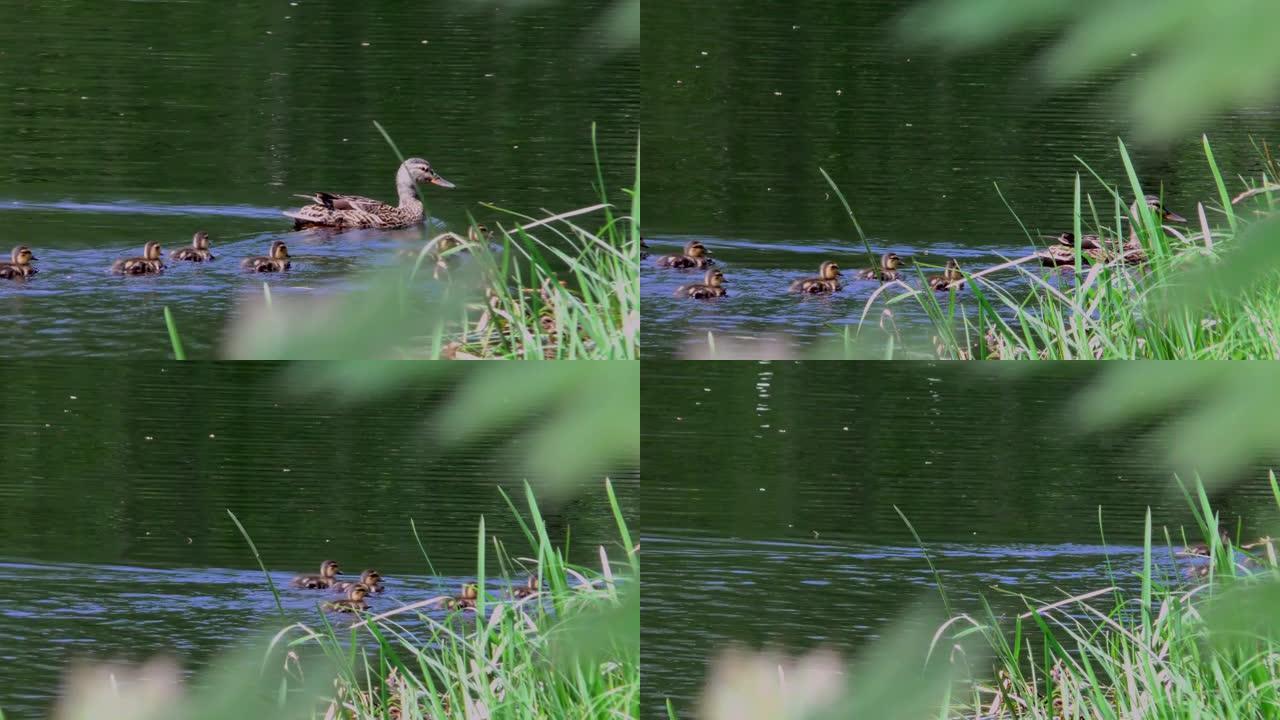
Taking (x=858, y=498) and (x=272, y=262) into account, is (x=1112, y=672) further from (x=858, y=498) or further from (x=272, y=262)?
(x=272, y=262)

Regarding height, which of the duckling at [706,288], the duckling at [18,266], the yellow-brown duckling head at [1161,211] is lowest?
the duckling at [706,288]

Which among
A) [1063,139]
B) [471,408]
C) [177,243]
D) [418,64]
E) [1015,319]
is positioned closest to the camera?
[471,408]

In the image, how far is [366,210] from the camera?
380 cm

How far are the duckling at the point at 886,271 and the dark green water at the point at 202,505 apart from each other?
0.70 meters

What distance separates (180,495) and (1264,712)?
2.25 m

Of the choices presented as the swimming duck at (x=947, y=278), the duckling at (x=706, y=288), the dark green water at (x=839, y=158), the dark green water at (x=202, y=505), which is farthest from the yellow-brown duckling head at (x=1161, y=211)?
the dark green water at (x=202, y=505)

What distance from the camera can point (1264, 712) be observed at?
7.77ft

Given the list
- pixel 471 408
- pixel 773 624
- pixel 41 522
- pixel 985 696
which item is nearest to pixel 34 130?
pixel 41 522

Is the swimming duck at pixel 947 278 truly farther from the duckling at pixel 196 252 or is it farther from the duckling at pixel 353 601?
the duckling at pixel 196 252

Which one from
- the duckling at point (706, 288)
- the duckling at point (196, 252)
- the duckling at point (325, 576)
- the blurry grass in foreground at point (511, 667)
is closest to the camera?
the blurry grass in foreground at point (511, 667)

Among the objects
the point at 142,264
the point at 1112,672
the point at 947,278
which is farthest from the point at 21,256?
the point at 1112,672

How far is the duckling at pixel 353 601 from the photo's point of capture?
2.81m

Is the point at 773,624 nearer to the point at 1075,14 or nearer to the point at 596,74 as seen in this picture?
the point at 1075,14

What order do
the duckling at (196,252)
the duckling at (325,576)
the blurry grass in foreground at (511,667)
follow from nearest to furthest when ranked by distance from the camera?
the blurry grass in foreground at (511,667) < the duckling at (325,576) < the duckling at (196,252)
